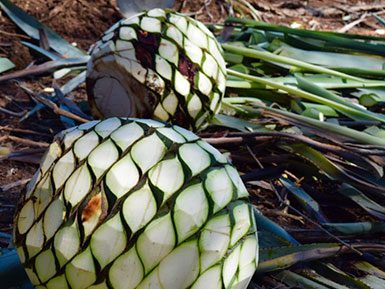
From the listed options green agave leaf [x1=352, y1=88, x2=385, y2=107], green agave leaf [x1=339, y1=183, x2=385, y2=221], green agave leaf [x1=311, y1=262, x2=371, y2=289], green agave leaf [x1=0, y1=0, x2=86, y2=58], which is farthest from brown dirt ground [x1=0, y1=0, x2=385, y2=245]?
green agave leaf [x1=352, y1=88, x2=385, y2=107]

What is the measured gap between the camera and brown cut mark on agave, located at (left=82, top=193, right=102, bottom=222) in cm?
132

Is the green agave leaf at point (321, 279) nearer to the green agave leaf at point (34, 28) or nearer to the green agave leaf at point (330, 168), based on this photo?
the green agave leaf at point (330, 168)

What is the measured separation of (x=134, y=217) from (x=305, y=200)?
812 mm

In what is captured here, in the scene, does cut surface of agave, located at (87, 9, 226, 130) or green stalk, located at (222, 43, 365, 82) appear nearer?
cut surface of agave, located at (87, 9, 226, 130)

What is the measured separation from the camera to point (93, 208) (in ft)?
4.35

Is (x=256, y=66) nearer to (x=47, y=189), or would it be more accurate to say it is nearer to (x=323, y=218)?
(x=323, y=218)

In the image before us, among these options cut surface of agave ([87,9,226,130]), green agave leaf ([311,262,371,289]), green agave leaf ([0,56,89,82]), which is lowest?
green agave leaf ([0,56,89,82])

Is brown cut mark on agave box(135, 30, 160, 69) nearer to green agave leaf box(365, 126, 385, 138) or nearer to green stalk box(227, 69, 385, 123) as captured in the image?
green stalk box(227, 69, 385, 123)

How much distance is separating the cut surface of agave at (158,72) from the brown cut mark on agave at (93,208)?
838 millimetres

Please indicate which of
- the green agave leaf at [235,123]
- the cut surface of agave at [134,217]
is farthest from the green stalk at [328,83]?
the cut surface of agave at [134,217]

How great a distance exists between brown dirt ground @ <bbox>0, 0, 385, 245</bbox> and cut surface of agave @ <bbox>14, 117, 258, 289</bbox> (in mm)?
551

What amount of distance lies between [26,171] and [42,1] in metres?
1.44

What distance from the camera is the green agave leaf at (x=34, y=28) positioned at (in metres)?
2.96

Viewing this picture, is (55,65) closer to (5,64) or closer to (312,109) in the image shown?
(5,64)
